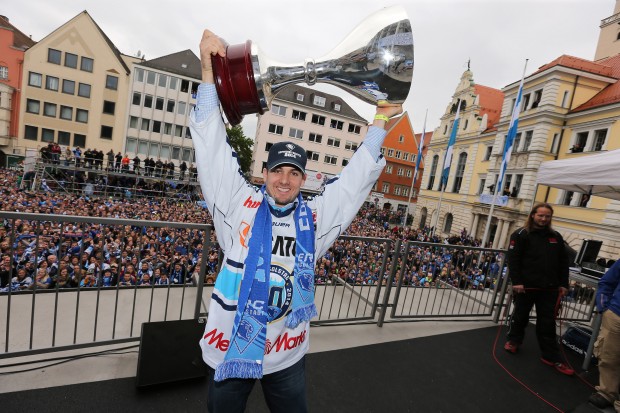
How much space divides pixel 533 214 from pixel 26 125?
45.4 m

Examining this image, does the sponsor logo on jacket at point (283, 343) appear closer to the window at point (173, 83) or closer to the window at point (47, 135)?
the window at point (173, 83)

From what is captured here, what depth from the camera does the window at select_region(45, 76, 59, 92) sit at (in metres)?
34.0

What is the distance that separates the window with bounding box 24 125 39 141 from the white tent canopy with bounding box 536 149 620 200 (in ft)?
147

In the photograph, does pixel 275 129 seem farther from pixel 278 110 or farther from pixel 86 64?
pixel 86 64

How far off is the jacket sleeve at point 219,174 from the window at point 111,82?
1709 inches

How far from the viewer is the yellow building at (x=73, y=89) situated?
33.7 meters

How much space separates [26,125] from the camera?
111ft

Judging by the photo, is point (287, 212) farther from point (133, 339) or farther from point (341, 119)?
point (341, 119)

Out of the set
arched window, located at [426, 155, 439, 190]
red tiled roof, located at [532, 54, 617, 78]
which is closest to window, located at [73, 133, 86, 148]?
arched window, located at [426, 155, 439, 190]

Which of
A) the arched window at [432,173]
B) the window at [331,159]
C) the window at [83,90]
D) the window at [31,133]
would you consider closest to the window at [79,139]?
the window at [31,133]

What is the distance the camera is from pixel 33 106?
111 feet

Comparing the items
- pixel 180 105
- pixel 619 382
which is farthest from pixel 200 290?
pixel 180 105

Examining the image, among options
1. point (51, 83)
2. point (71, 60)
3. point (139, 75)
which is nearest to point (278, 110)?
point (139, 75)

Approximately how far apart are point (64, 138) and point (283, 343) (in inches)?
1733
